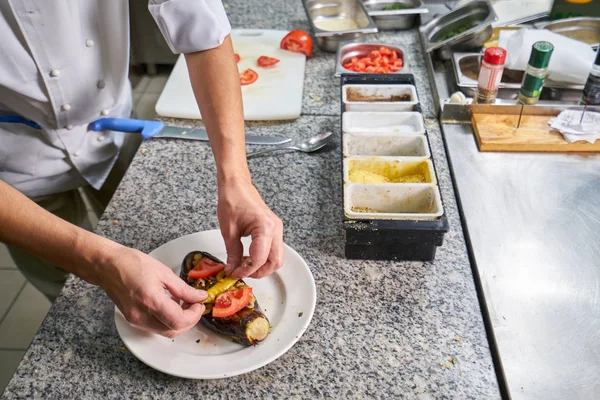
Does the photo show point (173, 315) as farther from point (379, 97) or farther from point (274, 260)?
point (379, 97)

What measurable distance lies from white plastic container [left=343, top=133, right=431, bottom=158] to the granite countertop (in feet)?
0.36

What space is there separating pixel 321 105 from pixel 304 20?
630mm

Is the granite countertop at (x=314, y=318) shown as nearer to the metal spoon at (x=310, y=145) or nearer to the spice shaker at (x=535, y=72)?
the metal spoon at (x=310, y=145)

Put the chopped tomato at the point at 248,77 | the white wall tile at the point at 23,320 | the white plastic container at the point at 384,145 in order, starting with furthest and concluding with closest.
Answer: the white wall tile at the point at 23,320 < the chopped tomato at the point at 248,77 < the white plastic container at the point at 384,145

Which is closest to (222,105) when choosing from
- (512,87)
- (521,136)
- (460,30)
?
(521,136)

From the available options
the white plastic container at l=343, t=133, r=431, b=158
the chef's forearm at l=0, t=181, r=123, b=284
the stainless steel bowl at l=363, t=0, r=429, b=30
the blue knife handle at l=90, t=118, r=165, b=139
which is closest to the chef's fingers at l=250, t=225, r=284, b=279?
the chef's forearm at l=0, t=181, r=123, b=284

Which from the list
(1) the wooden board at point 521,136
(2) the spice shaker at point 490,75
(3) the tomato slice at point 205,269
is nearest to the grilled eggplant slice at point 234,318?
(3) the tomato slice at point 205,269

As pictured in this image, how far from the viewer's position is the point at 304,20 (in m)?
2.07

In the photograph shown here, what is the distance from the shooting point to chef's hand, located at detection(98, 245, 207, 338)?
812 millimetres

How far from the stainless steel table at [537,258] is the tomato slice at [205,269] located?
50 cm

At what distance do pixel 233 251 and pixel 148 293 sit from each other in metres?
0.19

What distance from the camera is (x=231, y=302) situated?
910 millimetres

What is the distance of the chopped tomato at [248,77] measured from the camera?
1.65 m

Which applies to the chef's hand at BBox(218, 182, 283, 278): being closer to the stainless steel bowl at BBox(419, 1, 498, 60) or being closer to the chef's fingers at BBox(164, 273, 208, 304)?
the chef's fingers at BBox(164, 273, 208, 304)
